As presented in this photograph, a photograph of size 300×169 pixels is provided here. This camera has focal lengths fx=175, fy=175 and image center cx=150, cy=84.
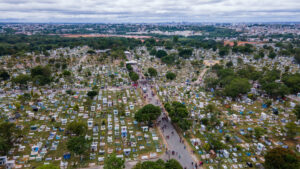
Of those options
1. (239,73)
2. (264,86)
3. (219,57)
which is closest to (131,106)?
(264,86)

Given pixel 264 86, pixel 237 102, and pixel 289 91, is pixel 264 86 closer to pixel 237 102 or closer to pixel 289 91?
pixel 289 91

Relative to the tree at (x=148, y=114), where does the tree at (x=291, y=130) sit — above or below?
below

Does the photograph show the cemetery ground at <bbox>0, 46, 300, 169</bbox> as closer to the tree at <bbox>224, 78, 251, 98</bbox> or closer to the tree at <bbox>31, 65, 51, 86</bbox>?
the tree at <bbox>224, 78, 251, 98</bbox>

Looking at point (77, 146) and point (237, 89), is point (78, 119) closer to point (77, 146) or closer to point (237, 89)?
point (77, 146)

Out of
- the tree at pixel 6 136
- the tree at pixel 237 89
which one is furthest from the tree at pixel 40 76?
the tree at pixel 237 89

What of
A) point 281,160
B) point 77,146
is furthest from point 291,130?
point 77,146

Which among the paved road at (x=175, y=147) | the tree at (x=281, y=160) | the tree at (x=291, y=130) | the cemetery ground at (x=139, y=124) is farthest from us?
the tree at (x=291, y=130)

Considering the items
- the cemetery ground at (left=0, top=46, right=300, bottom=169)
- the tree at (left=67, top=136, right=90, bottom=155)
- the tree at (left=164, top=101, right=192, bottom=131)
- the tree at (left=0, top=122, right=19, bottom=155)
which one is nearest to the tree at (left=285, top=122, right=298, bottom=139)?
the cemetery ground at (left=0, top=46, right=300, bottom=169)

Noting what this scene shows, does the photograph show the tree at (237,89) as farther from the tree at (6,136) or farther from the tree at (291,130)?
the tree at (6,136)
